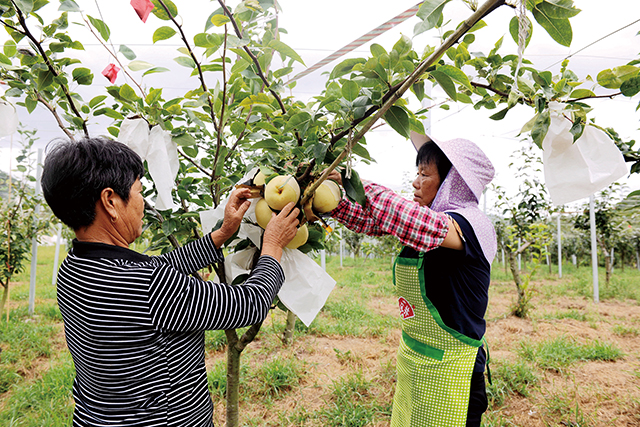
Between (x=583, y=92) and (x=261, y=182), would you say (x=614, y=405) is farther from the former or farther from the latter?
(x=261, y=182)

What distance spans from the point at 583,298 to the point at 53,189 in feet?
23.2

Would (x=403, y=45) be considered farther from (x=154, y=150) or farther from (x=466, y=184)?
(x=154, y=150)

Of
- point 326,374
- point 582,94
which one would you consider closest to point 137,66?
point 582,94

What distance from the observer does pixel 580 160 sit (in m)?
0.98

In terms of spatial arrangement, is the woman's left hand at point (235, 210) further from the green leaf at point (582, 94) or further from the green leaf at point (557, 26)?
the green leaf at point (582, 94)

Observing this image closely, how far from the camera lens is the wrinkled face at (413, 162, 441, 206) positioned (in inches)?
49.2

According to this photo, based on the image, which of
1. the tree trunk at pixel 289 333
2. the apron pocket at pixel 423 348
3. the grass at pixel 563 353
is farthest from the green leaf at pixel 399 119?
the grass at pixel 563 353

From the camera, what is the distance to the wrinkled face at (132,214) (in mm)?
898

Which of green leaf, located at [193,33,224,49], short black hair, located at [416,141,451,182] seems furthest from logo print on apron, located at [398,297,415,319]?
green leaf, located at [193,33,224,49]

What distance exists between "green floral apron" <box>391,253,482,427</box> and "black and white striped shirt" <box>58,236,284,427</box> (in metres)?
0.52

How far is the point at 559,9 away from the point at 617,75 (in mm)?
424

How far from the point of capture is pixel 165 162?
112cm

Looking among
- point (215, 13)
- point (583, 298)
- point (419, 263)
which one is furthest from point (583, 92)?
point (583, 298)

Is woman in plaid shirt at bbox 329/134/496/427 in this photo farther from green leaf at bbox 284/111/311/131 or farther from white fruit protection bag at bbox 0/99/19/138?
white fruit protection bag at bbox 0/99/19/138
